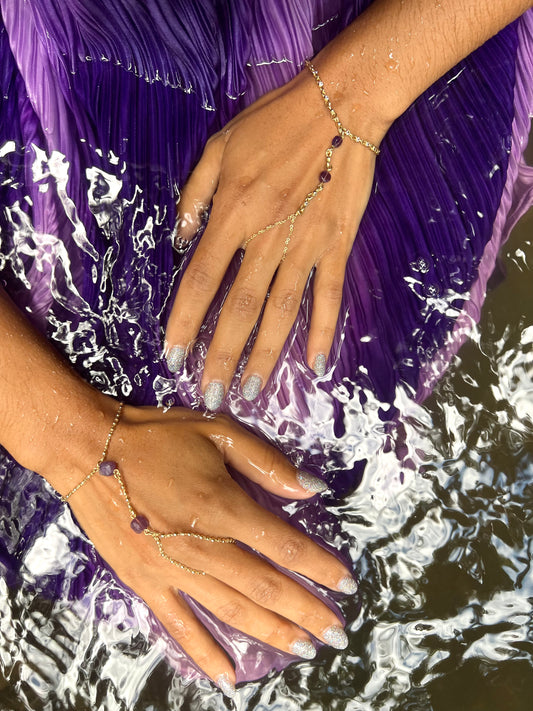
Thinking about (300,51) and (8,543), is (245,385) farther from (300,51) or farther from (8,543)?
(300,51)

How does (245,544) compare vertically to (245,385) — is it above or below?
below

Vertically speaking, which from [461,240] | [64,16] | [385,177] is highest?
[64,16]

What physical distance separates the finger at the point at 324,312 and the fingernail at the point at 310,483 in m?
0.17

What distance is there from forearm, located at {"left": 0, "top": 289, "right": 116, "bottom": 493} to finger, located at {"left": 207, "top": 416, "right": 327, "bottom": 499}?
197 mm

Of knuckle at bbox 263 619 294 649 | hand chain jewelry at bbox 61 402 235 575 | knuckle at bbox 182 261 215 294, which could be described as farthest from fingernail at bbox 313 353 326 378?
knuckle at bbox 263 619 294 649

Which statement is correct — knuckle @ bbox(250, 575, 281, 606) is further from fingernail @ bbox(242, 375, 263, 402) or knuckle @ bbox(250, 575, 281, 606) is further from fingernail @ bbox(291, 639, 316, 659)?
fingernail @ bbox(242, 375, 263, 402)

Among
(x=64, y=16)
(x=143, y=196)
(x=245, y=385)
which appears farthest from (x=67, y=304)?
(x=64, y=16)

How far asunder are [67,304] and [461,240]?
2.23ft

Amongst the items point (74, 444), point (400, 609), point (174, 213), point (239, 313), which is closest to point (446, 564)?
point (400, 609)

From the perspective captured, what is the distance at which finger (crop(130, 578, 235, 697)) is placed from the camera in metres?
1.06

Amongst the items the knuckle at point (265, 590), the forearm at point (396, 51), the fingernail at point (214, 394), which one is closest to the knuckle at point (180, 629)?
the knuckle at point (265, 590)

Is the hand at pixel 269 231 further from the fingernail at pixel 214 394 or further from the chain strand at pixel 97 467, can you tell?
the chain strand at pixel 97 467

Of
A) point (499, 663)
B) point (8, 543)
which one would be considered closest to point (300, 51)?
point (8, 543)

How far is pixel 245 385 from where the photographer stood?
3.49 feet
